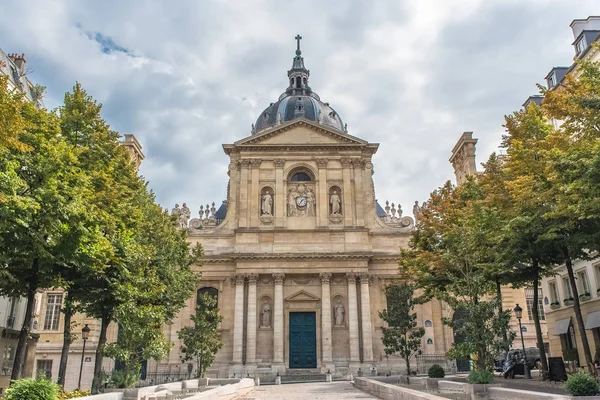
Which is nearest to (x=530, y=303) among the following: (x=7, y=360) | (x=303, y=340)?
(x=303, y=340)

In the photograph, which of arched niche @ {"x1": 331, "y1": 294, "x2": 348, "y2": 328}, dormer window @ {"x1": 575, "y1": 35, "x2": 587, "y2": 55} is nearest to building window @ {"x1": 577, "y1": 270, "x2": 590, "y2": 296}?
dormer window @ {"x1": 575, "y1": 35, "x2": 587, "y2": 55}

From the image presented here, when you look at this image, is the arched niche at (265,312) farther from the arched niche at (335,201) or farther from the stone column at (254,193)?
the arched niche at (335,201)

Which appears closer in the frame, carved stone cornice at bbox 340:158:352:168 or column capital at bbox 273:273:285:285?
column capital at bbox 273:273:285:285

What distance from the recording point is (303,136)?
146ft

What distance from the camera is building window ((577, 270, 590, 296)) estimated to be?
29344 mm

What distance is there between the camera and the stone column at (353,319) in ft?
125

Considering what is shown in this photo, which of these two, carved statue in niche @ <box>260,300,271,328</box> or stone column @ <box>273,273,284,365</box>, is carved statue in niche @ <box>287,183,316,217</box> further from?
carved statue in niche @ <box>260,300,271,328</box>

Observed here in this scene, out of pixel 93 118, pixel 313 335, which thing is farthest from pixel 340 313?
pixel 93 118

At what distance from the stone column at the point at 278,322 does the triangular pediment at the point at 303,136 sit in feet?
38.3

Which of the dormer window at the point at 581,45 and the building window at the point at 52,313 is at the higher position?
the dormer window at the point at 581,45

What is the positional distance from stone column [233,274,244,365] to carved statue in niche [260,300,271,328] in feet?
5.37

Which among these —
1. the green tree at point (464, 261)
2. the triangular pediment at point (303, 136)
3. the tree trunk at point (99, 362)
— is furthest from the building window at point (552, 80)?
the tree trunk at point (99, 362)

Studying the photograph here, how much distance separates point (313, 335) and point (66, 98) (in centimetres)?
2572

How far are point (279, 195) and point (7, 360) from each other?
22.4 m
